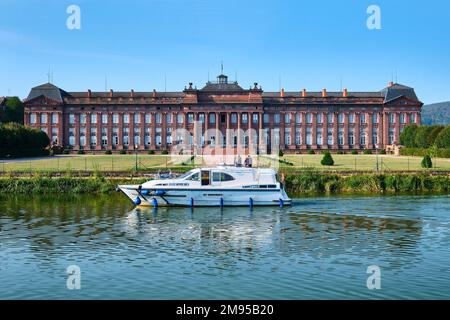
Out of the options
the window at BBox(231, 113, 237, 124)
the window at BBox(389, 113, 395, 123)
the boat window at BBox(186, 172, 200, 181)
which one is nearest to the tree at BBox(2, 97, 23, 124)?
the window at BBox(231, 113, 237, 124)

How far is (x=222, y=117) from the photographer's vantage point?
109000 millimetres

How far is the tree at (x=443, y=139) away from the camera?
76.8 m

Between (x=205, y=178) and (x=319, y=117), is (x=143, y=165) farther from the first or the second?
(x=319, y=117)

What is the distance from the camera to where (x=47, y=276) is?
1916 cm

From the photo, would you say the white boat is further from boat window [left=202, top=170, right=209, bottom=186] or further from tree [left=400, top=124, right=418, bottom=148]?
tree [left=400, top=124, right=418, bottom=148]

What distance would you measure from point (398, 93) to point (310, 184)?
231ft

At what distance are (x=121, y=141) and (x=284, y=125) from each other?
2744 centimetres

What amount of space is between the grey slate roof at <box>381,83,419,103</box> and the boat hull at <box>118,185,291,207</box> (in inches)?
3068

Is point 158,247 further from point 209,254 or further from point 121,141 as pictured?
point 121,141

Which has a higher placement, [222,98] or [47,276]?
[222,98]

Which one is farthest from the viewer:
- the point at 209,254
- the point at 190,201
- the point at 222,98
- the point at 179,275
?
the point at 222,98

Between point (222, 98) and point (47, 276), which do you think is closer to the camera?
point (47, 276)

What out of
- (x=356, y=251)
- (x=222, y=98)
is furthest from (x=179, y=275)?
(x=222, y=98)

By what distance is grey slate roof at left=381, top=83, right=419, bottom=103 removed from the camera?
108250mm
